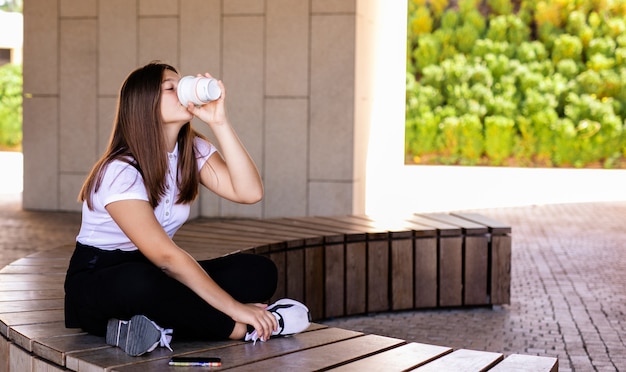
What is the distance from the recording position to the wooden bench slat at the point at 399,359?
2938 mm

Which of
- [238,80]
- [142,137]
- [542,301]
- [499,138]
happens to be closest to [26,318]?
[142,137]

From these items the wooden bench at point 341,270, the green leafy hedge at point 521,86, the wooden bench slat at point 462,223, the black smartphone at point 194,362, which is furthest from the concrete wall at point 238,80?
the green leafy hedge at point 521,86

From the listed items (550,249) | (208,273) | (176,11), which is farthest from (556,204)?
(208,273)

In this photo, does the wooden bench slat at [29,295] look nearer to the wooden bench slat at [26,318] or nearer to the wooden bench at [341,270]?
the wooden bench at [341,270]

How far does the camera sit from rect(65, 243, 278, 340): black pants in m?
3.11

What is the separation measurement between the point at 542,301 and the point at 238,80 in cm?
444

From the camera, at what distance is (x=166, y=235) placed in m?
3.19

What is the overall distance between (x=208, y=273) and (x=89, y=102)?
23.7 feet

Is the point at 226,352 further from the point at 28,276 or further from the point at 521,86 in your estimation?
the point at 521,86

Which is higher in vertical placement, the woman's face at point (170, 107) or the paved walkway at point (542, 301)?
the woman's face at point (170, 107)

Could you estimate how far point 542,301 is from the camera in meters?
6.58

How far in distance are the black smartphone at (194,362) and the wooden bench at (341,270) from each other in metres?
0.27

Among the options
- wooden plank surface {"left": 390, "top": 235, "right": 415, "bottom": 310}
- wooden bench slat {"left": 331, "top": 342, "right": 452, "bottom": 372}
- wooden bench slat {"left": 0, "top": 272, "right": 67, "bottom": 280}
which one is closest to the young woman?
wooden bench slat {"left": 331, "top": 342, "right": 452, "bottom": 372}

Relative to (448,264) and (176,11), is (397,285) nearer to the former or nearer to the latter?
(448,264)
